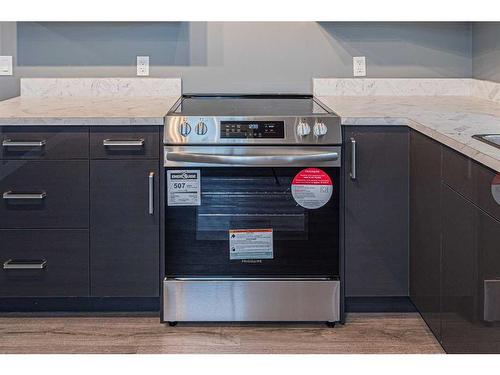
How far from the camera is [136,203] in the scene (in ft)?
10.3

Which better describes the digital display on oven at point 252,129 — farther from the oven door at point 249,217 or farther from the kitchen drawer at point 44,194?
the kitchen drawer at point 44,194

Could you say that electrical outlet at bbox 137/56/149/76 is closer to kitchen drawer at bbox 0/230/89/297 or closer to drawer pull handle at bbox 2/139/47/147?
drawer pull handle at bbox 2/139/47/147

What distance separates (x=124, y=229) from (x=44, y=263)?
363 millimetres

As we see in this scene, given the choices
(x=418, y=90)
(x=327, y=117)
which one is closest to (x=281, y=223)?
(x=327, y=117)

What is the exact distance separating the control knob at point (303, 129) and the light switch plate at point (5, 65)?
1.68 m

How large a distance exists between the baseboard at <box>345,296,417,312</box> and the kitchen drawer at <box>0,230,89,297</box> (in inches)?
44.6

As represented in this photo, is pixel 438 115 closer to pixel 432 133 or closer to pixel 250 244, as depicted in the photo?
pixel 432 133

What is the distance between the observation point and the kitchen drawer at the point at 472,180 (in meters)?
2.07

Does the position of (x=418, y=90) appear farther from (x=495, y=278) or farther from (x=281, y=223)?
(x=495, y=278)

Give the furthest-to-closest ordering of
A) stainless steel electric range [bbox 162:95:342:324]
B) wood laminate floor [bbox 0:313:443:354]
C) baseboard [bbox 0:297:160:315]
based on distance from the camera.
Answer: baseboard [bbox 0:297:160:315] → stainless steel electric range [bbox 162:95:342:324] → wood laminate floor [bbox 0:313:443:354]

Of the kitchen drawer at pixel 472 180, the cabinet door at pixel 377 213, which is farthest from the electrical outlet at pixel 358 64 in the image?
the kitchen drawer at pixel 472 180

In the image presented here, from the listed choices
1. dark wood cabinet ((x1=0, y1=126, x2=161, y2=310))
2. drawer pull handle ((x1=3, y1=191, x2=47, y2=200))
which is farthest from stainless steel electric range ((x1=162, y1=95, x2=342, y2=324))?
drawer pull handle ((x1=3, y1=191, x2=47, y2=200))

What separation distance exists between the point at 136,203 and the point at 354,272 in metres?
0.95

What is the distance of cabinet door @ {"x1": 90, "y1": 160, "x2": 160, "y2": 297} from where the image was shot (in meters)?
3.11
